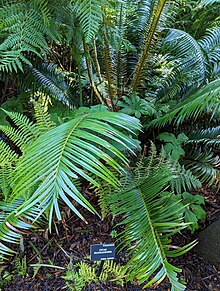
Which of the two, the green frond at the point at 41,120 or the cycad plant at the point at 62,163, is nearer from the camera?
the cycad plant at the point at 62,163

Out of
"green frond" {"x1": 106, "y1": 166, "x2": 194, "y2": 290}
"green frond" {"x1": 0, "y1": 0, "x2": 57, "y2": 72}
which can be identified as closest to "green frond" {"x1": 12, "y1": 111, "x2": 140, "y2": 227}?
"green frond" {"x1": 106, "y1": 166, "x2": 194, "y2": 290}

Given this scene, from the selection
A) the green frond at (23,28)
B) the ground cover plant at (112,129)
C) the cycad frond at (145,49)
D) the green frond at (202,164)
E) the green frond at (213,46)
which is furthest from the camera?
the green frond at (213,46)

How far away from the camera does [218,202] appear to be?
1.73 metres

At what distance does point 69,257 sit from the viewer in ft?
4.56

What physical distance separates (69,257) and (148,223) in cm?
53

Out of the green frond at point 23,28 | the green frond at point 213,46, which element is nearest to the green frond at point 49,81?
the green frond at point 23,28

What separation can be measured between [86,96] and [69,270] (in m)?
1.18

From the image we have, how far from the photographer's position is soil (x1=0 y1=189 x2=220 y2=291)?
130 cm

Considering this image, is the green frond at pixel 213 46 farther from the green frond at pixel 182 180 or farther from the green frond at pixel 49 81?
the green frond at pixel 49 81

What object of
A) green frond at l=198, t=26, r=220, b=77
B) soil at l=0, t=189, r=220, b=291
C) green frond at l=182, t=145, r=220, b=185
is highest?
green frond at l=198, t=26, r=220, b=77

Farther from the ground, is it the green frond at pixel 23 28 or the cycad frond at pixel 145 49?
the green frond at pixel 23 28

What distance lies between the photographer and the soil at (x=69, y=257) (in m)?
1.30

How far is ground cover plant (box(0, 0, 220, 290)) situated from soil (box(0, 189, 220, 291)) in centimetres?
5

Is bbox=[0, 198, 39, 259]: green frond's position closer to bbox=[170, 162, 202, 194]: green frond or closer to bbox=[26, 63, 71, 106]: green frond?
bbox=[170, 162, 202, 194]: green frond
